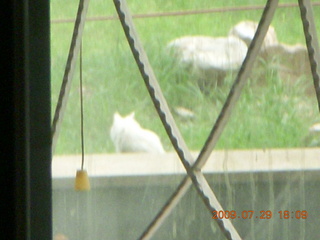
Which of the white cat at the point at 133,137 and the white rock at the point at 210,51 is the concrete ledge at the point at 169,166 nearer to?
the white cat at the point at 133,137

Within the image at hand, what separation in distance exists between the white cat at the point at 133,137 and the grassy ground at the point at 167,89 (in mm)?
11

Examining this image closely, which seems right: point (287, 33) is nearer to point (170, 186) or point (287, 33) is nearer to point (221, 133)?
point (221, 133)

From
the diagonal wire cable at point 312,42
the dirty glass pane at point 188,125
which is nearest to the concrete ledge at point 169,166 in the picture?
the dirty glass pane at point 188,125

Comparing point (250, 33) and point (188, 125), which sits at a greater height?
point (250, 33)

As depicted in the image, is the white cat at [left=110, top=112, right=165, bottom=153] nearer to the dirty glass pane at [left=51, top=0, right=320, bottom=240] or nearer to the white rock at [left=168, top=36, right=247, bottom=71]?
the dirty glass pane at [left=51, top=0, right=320, bottom=240]

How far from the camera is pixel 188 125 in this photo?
0.74 metres

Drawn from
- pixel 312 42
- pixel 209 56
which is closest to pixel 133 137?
pixel 209 56

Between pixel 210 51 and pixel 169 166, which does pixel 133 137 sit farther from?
pixel 210 51

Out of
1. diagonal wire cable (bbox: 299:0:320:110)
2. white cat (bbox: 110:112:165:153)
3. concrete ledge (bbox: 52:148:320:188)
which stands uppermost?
diagonal wire cable (bbox: 299:0:320:110)

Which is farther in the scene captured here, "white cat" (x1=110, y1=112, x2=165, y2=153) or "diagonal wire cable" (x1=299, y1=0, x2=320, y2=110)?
"white cat" (x1=110, y1=112, x2=165, y2=153)

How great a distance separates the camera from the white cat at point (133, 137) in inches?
29.7

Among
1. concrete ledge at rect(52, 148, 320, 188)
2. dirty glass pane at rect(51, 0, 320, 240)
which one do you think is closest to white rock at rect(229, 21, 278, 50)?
dirty glass pane at rect(51, 0, 320, 240)

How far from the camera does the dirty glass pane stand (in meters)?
0.70

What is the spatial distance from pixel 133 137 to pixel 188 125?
0.09 metres
